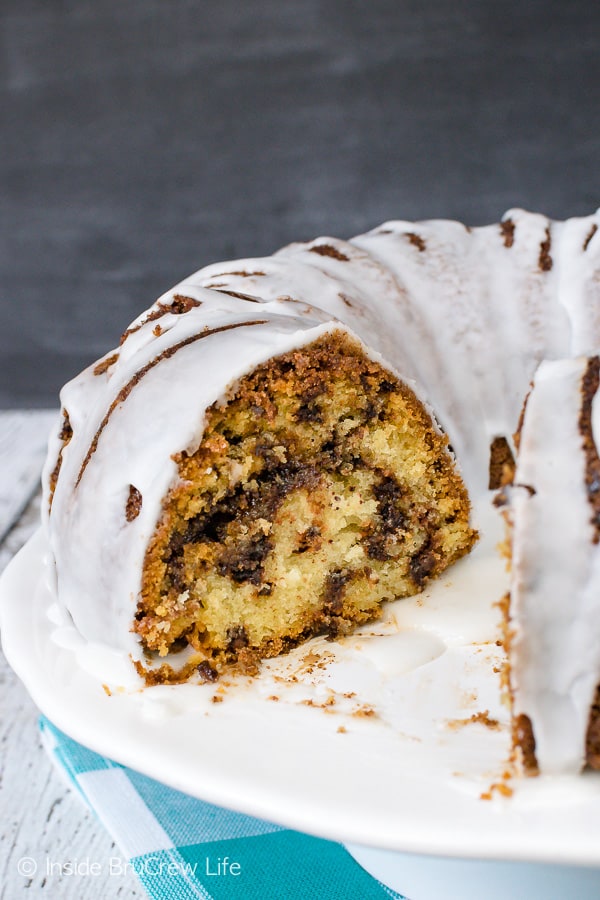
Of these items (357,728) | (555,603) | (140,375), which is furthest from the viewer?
(140,375)

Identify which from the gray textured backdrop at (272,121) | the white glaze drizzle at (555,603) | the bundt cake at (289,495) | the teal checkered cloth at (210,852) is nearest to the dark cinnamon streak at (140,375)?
the bundt cake at (289,495)

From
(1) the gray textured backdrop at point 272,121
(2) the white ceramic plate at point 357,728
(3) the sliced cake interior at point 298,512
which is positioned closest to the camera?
(2) the white ceramic plate at point 357,728

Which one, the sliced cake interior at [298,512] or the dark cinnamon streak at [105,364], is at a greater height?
the dark cinnamon streak at [105,364]

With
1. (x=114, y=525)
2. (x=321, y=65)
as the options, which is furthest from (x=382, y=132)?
(x=114, y=525)

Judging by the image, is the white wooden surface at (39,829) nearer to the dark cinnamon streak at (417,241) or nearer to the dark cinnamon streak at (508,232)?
the dark cinnamon streak at (417,241)

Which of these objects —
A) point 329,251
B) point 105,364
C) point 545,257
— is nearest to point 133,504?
point 105,364

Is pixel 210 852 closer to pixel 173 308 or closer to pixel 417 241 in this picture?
pixel 173 308

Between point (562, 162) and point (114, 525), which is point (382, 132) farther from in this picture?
point (114, 525)

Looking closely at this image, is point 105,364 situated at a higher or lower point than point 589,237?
lower

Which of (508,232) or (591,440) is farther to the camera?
(508,232)
